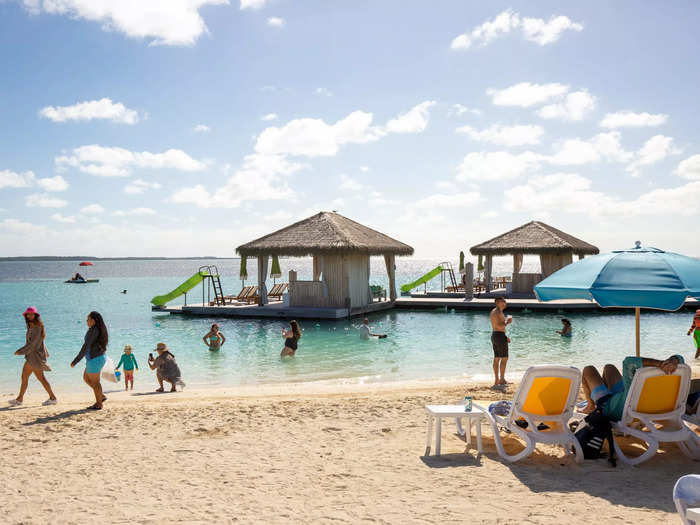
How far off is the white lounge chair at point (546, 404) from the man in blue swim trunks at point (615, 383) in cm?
47

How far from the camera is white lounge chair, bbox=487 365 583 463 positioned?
14.4 feet

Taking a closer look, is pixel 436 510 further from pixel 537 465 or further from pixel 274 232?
pixel 274 232

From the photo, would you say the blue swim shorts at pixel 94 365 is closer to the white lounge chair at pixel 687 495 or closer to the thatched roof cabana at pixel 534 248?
the white lounge chair at pixel 687 495

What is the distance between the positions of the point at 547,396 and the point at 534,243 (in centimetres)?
2088

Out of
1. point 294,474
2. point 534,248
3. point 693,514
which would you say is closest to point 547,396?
point 294,474

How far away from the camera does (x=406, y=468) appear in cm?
451

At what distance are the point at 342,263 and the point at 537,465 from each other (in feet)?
51.8

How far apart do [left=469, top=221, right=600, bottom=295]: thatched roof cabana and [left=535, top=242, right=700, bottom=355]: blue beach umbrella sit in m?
18.9

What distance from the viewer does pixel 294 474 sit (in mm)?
4422

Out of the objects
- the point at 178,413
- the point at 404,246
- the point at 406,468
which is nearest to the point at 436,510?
the point at 406,468

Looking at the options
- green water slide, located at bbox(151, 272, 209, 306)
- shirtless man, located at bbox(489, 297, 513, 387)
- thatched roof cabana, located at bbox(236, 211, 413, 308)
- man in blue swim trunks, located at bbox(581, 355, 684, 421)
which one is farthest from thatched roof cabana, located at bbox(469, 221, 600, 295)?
man in blue swim trunks, located at bbox(581, 355, 684, 421)

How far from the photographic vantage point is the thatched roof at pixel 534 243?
77.7ft

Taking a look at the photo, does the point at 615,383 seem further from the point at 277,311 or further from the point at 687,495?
the point at 277,311

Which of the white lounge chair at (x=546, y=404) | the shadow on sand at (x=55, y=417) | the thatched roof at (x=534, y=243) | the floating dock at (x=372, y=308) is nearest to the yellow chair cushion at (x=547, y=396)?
the white lounge chair at (x=546, y=404)
